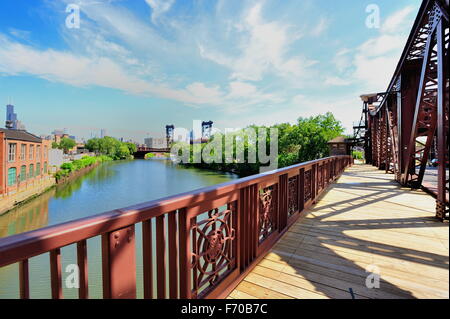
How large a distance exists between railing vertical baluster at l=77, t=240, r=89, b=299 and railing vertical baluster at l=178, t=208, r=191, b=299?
50 cm

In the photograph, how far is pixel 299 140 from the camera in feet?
86.3

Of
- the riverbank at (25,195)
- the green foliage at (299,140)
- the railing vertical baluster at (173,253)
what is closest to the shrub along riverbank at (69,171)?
the riverbank at (25,195)

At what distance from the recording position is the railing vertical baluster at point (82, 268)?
2.83 ft

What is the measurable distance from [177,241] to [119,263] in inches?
15.6

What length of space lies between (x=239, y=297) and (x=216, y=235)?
1.70 feet

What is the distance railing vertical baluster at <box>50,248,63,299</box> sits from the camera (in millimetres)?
792

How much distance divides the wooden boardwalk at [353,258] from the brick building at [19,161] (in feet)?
79.9

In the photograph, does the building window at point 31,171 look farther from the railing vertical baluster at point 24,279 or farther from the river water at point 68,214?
the railing vertical baluster at point 24,279

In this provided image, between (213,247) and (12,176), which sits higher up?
(213,247)

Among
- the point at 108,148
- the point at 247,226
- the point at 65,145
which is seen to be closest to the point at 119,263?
the point at 247,226

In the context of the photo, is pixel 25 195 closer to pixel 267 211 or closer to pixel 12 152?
pixel 12 152

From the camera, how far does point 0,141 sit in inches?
704
